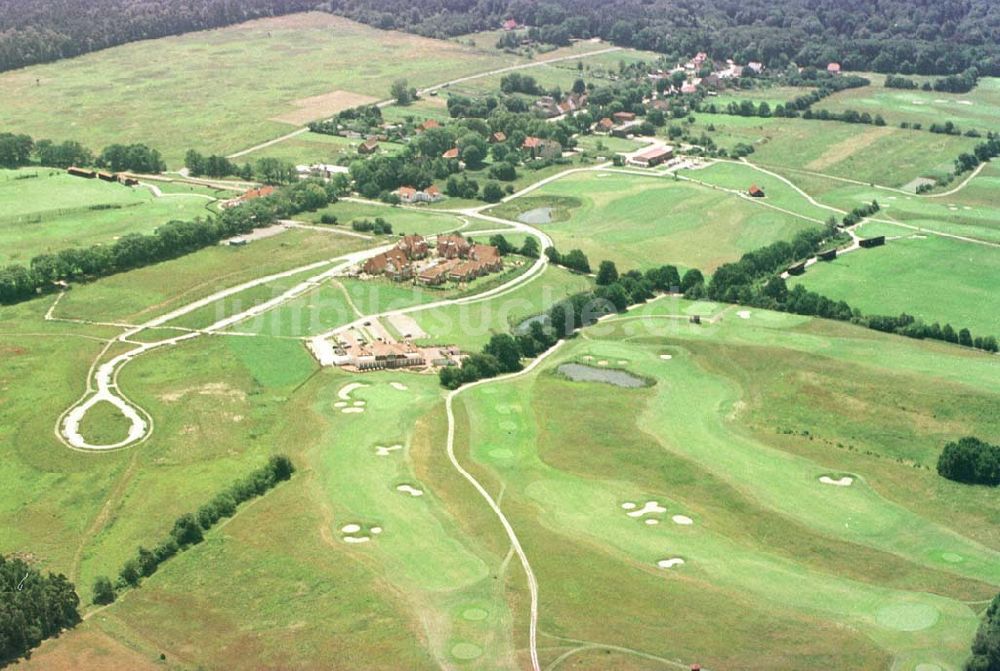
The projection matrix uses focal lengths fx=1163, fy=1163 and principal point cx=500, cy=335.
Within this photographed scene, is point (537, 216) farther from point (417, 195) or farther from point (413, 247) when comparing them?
point (413, 247)

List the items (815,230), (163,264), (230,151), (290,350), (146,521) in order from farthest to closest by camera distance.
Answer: (230,151), (815,230), (163,264), (290,350), (146,521)

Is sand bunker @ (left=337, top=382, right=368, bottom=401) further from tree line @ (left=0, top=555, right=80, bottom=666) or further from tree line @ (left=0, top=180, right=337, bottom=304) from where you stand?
tree line @ (left=0, top=180, right=337, bottom=304)

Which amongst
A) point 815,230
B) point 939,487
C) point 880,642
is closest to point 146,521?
point 880,642

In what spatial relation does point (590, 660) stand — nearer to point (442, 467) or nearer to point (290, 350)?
point (442, 467)

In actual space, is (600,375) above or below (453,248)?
below

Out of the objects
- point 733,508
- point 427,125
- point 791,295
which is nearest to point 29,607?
point 733,508

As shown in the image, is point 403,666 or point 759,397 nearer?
point 403,666

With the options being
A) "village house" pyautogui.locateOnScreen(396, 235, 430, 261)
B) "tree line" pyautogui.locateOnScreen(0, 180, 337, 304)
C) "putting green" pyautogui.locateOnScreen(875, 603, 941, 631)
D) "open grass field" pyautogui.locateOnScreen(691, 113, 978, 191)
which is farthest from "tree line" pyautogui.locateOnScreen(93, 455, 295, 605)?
"open grass field" pyautogui.locateOnScreen(691, 113, 978, 191)
